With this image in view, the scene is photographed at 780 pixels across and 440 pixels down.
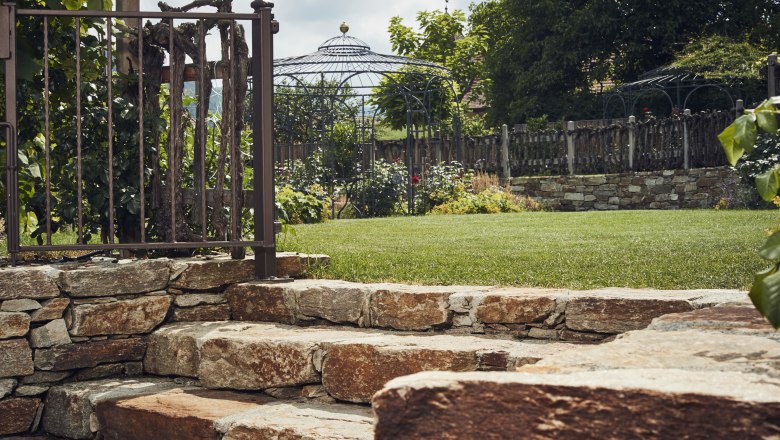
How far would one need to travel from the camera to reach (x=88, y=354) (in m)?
4.59

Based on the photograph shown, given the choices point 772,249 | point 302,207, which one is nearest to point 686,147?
point 302,207

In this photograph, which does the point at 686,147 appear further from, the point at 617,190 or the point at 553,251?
the point at 553,251

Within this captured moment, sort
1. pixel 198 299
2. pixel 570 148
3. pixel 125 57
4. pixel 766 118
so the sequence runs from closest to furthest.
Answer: pixel 766 118 < pixel 198 299 < pixel 125 57 < pixel 570 148

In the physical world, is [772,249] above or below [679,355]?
above

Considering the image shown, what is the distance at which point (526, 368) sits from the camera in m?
2.01

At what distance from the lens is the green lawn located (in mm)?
4605

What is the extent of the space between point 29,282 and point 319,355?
59.1 inches

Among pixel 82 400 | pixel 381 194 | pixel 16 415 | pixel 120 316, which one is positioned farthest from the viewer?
pixel 381 194

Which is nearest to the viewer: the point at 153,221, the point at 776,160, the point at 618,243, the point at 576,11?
the point at 153,221

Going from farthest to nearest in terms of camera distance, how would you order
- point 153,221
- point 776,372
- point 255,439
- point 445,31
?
1. point 445,31
2. point 153,221
3. point 255,439
4. point 776,372

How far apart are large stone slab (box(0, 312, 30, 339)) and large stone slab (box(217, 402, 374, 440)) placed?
4.34ft

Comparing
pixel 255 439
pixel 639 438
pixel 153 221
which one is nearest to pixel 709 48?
pixel 153 221

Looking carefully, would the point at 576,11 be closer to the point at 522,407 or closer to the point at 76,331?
the point at 76,331

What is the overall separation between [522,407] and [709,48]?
21.1 m
